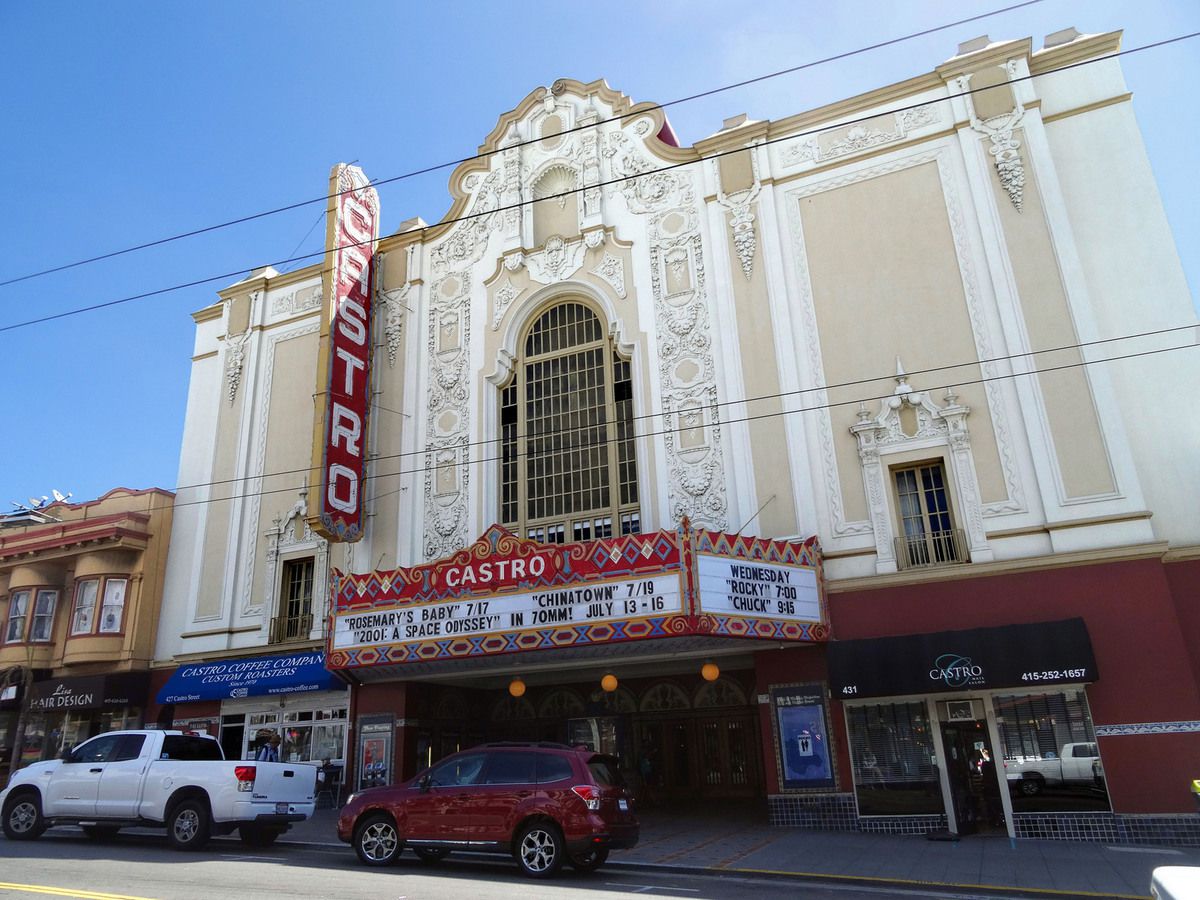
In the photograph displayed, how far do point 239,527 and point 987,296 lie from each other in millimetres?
19350

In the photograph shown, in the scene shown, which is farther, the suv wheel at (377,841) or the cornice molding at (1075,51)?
the cornice molding at (1075,51)

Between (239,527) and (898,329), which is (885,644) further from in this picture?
(239,527)

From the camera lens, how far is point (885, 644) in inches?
615

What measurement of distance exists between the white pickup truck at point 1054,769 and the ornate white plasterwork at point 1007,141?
10.4m

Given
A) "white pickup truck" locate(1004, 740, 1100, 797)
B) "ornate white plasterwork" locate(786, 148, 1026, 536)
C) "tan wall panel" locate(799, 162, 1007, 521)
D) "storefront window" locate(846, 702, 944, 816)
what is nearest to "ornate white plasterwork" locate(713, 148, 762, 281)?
"ornate white plasterwork" locate(786, 148, 1026, 536)

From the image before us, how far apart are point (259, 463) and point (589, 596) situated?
41.7ft

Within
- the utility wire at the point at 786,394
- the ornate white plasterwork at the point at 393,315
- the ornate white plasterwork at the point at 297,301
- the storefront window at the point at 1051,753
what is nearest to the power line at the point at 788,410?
the utility wire at the point at 786,394

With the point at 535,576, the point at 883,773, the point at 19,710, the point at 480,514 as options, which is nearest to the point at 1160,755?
the point at 883,773

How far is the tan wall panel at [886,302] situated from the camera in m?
17.4

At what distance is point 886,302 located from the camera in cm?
1841

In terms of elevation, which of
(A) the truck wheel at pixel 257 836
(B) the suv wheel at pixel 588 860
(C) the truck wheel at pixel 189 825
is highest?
(C) the truck wheel at pixel 189 825

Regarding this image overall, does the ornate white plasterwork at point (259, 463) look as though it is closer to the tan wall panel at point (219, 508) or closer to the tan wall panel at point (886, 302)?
the tan wall panel at point (219, 508)

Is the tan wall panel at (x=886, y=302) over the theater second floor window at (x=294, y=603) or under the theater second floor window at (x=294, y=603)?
over

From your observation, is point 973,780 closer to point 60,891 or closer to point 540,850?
point 540,850
